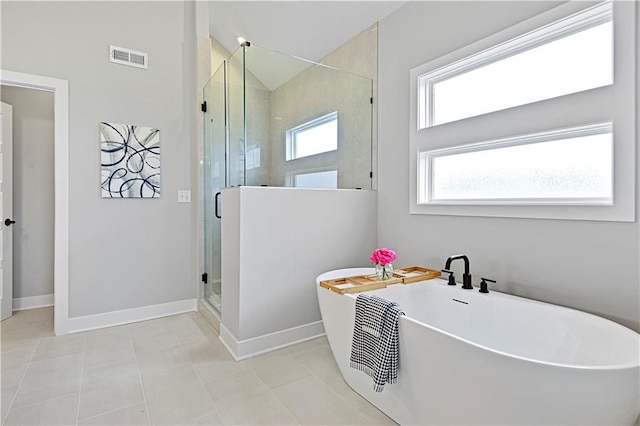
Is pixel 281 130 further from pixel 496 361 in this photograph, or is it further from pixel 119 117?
pixel 496 361

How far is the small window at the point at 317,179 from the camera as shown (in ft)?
9.38

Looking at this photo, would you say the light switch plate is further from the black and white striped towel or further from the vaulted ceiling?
the black and white striped towel

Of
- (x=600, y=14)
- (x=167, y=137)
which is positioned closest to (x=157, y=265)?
(x=167, y=137)

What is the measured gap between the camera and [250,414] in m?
1.70

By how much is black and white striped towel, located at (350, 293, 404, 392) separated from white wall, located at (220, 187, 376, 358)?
0.91 m

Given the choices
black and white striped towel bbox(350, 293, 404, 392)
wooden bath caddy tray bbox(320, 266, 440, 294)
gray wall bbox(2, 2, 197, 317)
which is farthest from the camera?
gray wall bbox(2, 2, 197, 317)

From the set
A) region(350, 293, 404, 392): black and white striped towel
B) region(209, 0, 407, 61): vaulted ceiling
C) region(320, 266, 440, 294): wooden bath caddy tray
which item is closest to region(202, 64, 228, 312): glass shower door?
region(209, 0, 407, 61): vaulted ceiling

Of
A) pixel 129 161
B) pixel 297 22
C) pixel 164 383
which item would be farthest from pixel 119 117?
pixel 164 383

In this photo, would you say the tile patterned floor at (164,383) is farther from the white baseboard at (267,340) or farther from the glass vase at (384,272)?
the glass vase at (384,272)

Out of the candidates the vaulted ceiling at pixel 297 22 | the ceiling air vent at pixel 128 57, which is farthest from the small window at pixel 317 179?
the ceiling air vent at pixel 128 57

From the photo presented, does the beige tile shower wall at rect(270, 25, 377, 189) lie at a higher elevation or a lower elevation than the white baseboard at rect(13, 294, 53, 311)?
higher

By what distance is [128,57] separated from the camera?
298cm

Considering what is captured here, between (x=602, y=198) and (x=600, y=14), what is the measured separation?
36.3 inches

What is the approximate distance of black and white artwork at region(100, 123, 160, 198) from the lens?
289 cm
